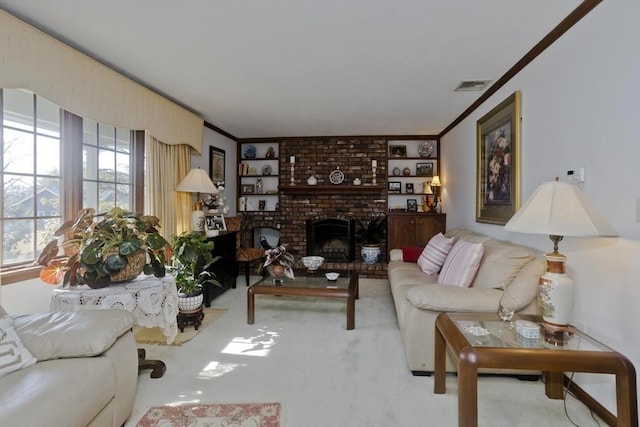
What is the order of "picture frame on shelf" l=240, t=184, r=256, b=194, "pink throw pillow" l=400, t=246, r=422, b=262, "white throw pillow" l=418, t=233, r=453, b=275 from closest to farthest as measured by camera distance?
"white throw pillow" l=418, t=233, r=453, b=275 < "pink throw pillow" l=400, t=246, r=422, b=262 < "picture frame on shelf" l=240, t=184, r=256, b=194

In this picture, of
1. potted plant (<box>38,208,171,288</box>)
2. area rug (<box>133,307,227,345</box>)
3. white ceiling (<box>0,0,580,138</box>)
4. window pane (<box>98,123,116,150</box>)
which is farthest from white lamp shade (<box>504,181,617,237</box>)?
window pane (<box>98,123,116,150</box>)

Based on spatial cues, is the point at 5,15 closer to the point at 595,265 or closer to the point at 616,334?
the point at 595,265

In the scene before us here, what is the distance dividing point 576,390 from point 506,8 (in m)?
2.37

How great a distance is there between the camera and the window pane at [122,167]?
2912 millimetres

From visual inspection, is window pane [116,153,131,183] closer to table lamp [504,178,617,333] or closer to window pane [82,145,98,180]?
window pane [82,145,98,180]

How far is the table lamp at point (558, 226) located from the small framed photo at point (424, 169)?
3586 millimetres

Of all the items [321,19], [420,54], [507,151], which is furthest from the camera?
[507,151]

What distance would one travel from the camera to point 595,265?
174cm

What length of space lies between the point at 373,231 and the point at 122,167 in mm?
3524

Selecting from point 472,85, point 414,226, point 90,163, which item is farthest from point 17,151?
point 414,226

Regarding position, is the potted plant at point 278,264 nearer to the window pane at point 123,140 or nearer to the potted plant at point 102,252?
the potted plant at point 102,252

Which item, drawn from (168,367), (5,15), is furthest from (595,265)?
(5,15)

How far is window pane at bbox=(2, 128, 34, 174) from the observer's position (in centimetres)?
199

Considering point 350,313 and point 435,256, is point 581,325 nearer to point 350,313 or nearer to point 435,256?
point 435,256
